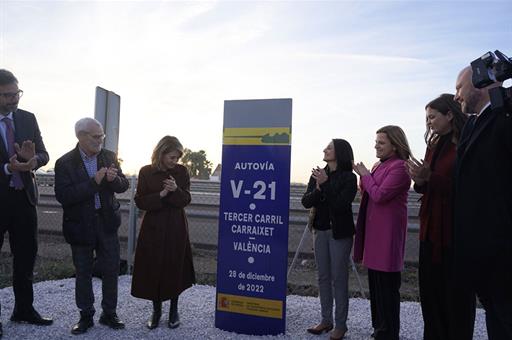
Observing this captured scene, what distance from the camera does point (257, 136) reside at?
3965 millimetres

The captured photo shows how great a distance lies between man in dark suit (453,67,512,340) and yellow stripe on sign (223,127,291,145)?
1.91 meters

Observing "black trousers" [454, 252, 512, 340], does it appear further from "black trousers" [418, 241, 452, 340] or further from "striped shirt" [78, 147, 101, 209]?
"striped shirt" [78, 147, 101, 209]

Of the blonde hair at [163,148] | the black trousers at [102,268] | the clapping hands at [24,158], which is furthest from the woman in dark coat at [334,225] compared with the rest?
the clapping hands at [24,158]

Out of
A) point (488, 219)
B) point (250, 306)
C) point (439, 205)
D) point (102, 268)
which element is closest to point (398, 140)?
point (439, 205)

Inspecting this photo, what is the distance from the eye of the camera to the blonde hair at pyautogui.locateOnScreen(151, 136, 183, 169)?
13.2 feet

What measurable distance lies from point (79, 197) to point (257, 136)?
172 centimetres

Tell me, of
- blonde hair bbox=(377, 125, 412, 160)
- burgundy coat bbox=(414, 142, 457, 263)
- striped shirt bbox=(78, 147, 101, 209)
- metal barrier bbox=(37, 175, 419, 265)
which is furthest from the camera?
metal barrier bbox=(37, 175, 419, 265)

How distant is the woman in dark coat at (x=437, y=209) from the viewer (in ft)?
9.97

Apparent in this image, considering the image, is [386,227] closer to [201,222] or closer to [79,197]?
[79,197]

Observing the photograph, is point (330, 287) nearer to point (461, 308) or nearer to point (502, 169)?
point (461, 308)

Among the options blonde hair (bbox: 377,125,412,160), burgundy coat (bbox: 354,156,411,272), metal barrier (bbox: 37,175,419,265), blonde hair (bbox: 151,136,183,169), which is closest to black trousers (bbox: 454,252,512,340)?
burgundy coat (bbox: 354,156,411,272)

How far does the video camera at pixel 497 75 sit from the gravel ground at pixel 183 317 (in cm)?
259

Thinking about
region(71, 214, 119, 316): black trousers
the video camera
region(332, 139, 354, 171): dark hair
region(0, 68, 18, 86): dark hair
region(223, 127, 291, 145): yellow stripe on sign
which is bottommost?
region(71, 214, 119, 316): black trousers

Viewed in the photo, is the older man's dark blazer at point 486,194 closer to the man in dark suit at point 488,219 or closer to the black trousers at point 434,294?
the man in dark suit at point 488,219
